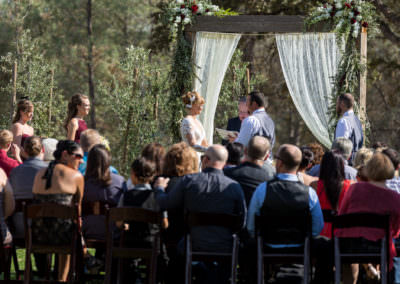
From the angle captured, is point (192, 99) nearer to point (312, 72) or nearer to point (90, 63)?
point (312, 72)

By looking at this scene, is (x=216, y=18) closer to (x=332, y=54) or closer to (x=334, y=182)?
(x=332, y=54)

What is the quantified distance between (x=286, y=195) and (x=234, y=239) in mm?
526

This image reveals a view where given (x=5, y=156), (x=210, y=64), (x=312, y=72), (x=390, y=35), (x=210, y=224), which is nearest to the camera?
(x=210, y=224)

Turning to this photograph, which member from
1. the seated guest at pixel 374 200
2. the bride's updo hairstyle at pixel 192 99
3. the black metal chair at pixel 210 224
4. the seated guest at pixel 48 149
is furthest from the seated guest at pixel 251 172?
the seated guest at pixel 48 149

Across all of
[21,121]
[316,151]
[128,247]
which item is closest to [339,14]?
[316,151]

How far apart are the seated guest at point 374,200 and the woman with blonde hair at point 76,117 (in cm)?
372

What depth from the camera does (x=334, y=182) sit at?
5.61 meters

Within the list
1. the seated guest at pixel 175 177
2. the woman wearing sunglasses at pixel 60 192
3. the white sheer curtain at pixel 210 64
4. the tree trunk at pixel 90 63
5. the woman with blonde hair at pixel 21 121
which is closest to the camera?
the woman wearing sunglasses at pixel 60 192

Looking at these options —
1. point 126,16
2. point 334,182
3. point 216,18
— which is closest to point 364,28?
point 216,18

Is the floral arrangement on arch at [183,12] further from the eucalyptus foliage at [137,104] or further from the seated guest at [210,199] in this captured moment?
the seated guest at [210,199]

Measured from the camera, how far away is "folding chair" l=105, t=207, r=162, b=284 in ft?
16.5

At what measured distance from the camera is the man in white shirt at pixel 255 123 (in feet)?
24.3

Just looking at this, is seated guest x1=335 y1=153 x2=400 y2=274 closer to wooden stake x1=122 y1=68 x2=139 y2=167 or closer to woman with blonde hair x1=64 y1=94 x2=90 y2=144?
woman with blonde hair x1=64 y1=94 x2=90 y2=144

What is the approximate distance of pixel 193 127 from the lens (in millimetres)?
7797
